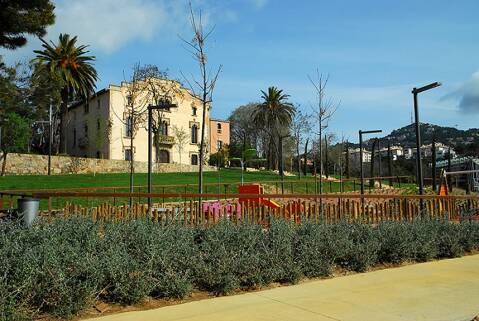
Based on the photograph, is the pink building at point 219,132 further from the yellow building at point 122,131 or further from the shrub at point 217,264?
the shrub at point 217,264

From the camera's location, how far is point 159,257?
7.07 meters

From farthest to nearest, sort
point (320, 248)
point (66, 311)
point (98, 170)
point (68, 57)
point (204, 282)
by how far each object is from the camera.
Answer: point (68, 57) → point (98, 170) → point (320, 248) → point (204, 282) → point (66, 311)

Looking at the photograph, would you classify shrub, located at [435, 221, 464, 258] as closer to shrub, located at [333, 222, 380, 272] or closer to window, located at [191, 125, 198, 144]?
shrub, located at [333, 222, 380, 272]

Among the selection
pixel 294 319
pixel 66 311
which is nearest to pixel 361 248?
pixel 294 319

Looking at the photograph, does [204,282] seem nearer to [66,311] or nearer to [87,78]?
[66,311]

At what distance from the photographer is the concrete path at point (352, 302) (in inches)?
243

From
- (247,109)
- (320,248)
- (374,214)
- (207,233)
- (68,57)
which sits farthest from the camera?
(247,109)

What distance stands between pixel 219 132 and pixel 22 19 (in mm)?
70152

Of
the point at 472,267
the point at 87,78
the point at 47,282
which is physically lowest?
the point at 472,267

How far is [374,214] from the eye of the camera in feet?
42.1

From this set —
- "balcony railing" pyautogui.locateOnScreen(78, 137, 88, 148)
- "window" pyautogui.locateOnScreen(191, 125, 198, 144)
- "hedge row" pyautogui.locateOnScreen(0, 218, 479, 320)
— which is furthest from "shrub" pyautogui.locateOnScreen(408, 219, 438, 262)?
"window" pyautogui.locateOnScreen(191, 125, 198, 144)

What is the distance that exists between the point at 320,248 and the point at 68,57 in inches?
1979

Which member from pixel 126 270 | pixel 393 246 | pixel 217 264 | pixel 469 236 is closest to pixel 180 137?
pixel 469 236

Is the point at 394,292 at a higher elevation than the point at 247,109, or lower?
lower
